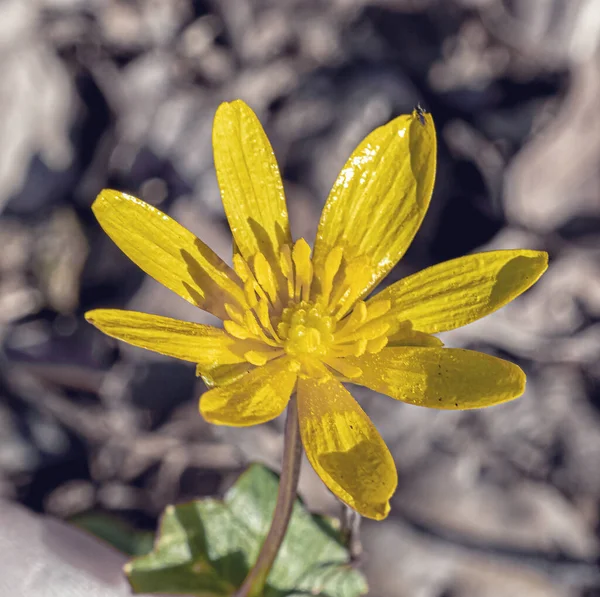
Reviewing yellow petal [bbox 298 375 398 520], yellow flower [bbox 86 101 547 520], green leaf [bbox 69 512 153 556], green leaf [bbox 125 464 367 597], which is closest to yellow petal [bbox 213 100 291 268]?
yellow flower [bbox 86 101 547 520]

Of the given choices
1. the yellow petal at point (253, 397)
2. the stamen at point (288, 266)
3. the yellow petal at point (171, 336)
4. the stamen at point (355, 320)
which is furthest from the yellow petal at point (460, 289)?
the yellow petal at point (171, 336)

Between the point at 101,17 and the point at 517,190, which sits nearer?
the point at 517,190

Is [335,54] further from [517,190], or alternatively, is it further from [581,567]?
[581,567]

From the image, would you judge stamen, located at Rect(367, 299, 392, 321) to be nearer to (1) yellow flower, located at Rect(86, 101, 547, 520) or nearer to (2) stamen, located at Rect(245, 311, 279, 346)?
(1) yellow flower, located at Rect(86, 101, 547, 520)

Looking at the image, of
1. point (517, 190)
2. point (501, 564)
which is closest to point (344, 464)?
point (501, 564)

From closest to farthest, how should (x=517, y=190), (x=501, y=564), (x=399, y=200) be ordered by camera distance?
(x=399, y=200) < (x=501, y=564) < (x=517, y=190)

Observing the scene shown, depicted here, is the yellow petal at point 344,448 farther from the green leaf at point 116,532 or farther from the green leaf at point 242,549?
the green leaf at point 116,532
